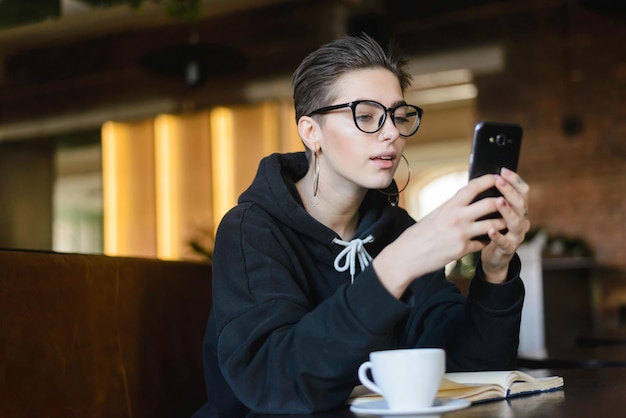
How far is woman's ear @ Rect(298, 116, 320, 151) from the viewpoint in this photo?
54.5 inches

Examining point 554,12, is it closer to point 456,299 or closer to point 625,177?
point 625,177

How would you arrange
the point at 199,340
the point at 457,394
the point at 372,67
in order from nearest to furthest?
the point at 457,394
the point at 372,67
the point at 199,340

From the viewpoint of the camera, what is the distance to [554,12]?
22.8ft

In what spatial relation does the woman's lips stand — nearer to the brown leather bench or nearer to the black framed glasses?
the black framed glasses

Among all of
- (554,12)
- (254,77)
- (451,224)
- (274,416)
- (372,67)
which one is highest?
(554,12)

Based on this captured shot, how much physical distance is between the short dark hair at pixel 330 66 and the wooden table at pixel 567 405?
0.57 m

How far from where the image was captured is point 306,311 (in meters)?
1.18

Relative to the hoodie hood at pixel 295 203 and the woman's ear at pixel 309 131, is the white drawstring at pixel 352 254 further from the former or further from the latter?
the woman's ear at pixel 309 131

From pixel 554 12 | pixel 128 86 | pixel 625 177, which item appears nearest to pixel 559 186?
pixel 625 177

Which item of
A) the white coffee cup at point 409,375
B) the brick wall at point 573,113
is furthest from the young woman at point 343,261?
the brick wall at point 573,113

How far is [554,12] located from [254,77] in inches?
106

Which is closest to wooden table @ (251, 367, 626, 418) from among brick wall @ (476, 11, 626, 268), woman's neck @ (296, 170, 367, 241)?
woman's neck @ (296, 170, 367, 241)

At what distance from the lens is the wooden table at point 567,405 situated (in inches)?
33.8

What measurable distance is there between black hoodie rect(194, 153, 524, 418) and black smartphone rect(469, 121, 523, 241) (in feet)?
0.62
